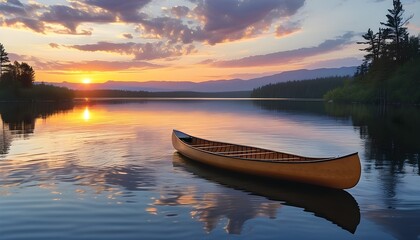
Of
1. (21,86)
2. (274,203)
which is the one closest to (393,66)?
(274,203)

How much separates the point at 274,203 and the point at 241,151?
865cm

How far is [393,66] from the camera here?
10850cm

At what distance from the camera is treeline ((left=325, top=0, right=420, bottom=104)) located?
94.6 metres

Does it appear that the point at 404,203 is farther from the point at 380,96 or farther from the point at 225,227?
the point at 380,96

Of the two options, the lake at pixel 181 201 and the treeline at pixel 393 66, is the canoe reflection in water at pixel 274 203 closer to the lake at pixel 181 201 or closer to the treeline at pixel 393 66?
the lake at pixel 181 201

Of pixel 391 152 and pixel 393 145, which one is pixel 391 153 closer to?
pixel 391 152

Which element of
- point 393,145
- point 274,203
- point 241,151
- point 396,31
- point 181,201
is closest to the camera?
point 274,203

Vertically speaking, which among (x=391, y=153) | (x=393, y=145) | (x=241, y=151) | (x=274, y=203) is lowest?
(x=274, y=203)

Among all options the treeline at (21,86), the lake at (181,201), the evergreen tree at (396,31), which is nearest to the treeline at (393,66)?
the evergreen tree at (396,31)

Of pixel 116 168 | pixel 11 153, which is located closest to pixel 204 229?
pixel 116 168

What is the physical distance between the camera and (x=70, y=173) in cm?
2083

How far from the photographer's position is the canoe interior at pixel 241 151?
68.4 feet

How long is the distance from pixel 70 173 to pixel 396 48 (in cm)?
10898

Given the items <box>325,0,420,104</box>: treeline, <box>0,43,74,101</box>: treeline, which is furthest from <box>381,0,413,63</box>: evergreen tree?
<box>0,43,74,101</box>: treeline
